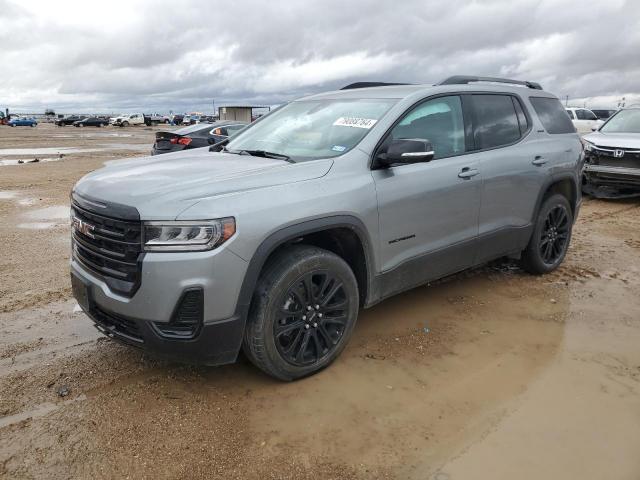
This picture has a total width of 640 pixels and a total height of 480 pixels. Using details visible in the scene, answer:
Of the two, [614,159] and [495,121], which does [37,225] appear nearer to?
[495,121]

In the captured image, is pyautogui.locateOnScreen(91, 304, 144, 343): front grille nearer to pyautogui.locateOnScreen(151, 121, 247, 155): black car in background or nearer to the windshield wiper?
the windshield wiper

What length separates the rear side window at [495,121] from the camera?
14.3ft

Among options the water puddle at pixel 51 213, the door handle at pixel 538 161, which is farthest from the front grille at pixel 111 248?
the water puddle at pixel 51 213

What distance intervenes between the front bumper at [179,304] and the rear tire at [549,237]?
3.36 m

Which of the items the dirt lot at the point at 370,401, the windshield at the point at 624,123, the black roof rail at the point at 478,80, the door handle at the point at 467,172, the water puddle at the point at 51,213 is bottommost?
the dirt lot at the point at 370,401

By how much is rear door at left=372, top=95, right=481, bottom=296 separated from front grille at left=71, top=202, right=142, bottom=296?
156 cm

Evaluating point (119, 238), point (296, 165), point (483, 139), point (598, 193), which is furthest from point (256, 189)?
point (598, 193)

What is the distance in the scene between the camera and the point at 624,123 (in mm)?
10430

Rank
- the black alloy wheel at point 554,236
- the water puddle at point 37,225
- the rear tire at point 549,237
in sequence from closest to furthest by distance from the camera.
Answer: the rear tire at point 549,237
the black alloy wheel at point 554,236
the water puddle at point 37,225

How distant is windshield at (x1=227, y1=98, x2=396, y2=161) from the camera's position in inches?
143

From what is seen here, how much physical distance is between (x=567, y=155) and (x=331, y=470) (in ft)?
13.3

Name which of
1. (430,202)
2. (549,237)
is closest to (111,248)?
(430,202)

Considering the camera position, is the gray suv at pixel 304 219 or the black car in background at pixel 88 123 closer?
the gray suv at pixel 304 219

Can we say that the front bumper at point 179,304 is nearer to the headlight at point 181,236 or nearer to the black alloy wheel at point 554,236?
the headlight at point 181,236
